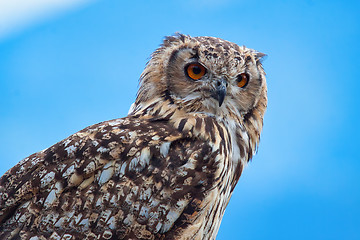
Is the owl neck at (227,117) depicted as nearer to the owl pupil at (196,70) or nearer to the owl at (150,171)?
the owl at (150,171)

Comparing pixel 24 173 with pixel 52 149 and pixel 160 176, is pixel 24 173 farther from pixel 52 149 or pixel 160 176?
pixel 160 176

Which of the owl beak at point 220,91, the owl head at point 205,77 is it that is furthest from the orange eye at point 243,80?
the owl beak at point 220,91

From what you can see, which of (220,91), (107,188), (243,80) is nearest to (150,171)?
(107,188)

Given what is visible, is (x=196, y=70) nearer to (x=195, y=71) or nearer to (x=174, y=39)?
(x=195, y=71)

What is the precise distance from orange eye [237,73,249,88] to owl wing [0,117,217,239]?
48cm

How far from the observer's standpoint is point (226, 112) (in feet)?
8.34

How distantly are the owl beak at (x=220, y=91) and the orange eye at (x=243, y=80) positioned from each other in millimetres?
133

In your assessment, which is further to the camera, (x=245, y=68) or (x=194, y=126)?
(x=245, y=68)

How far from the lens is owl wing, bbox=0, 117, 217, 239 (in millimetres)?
2102

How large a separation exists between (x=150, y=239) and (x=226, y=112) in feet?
2.54

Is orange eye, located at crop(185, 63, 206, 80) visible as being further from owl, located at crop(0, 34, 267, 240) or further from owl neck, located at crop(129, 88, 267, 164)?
owl neck, located at crop(129, 88, 267, 164)

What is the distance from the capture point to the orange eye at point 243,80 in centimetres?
256

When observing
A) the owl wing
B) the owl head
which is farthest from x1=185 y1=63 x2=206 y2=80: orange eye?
the owl wing

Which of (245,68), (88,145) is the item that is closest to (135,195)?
(88,145)
